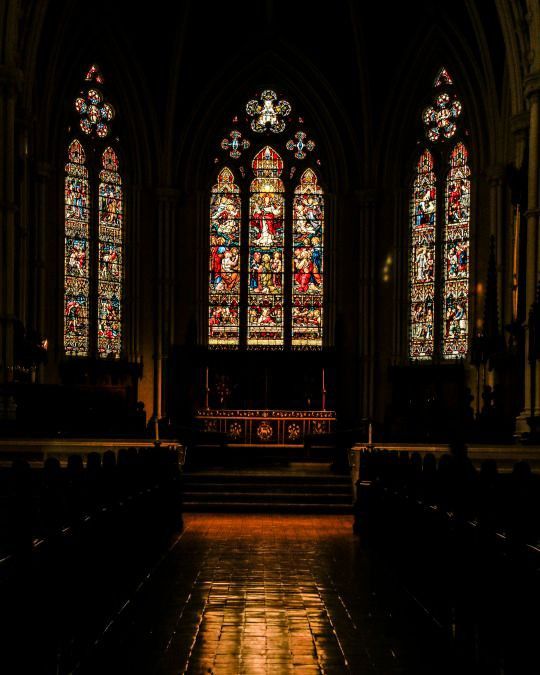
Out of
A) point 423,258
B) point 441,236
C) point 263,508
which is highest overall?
point 441,236

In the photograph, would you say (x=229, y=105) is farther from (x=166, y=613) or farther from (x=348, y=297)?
(x=166, y=613)

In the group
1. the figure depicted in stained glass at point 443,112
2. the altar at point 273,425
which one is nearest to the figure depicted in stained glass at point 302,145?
the figure depicted in stained glass at point 443,112

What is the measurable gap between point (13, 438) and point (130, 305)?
11.2 meters

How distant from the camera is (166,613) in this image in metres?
7.74

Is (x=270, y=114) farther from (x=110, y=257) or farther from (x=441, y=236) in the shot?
(x=110, y=257)

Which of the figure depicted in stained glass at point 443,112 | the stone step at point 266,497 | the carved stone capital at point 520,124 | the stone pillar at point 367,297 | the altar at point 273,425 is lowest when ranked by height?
the stone step at point 266,497

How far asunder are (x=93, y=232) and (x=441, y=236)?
904 cm

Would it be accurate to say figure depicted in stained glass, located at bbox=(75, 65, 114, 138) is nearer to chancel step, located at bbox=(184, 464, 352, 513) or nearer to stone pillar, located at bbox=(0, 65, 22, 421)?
stone pillar, located at bbox=(0, 65, 22, 421)

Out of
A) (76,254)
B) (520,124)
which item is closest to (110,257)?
(76,254)

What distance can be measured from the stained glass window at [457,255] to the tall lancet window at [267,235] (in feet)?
11.2

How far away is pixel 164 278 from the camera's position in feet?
90.9

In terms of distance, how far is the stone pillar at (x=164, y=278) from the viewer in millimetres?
27397

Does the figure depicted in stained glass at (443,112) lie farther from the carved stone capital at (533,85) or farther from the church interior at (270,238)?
the carved stone capital at (533,85)

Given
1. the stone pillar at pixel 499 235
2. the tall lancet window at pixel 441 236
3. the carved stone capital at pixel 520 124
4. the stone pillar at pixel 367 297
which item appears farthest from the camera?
the stone pillar at pixel 367 297
